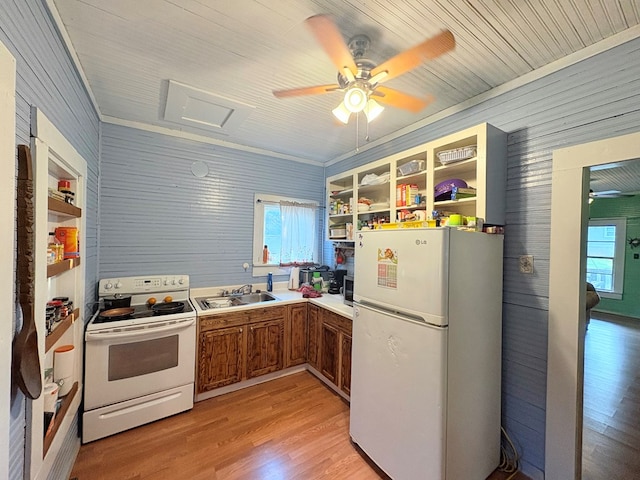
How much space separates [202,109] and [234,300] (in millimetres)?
1953

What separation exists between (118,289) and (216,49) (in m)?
2.22

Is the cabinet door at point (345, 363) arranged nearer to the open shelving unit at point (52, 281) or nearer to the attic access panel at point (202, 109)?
the open shelving unit at point (52, 281)

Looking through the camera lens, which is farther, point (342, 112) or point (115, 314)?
point (115, 314)

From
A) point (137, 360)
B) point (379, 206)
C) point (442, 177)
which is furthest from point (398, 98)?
point (137, 360)

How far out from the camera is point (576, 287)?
1.54m

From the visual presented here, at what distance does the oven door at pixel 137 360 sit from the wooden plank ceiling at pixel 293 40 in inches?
73.5

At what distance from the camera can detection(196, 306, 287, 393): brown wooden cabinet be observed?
2.43 meters

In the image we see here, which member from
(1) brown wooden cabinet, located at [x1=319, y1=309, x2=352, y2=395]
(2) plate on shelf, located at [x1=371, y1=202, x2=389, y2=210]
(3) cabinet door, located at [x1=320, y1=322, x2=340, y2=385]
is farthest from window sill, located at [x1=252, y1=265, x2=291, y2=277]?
(2) plate on shelf, located at [x1=371, y1=202, x2=389, y2=210]

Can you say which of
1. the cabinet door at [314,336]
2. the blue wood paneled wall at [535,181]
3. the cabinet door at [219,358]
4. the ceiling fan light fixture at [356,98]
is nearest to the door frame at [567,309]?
the blue wood paneled wall at [535,181]

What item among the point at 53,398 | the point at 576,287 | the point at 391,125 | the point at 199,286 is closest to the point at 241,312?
the point at 199,286

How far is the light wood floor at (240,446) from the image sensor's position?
171 cm

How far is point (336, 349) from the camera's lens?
8.40 ft

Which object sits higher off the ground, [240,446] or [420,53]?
[420,53]

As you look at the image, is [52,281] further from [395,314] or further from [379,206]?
[379,206]
